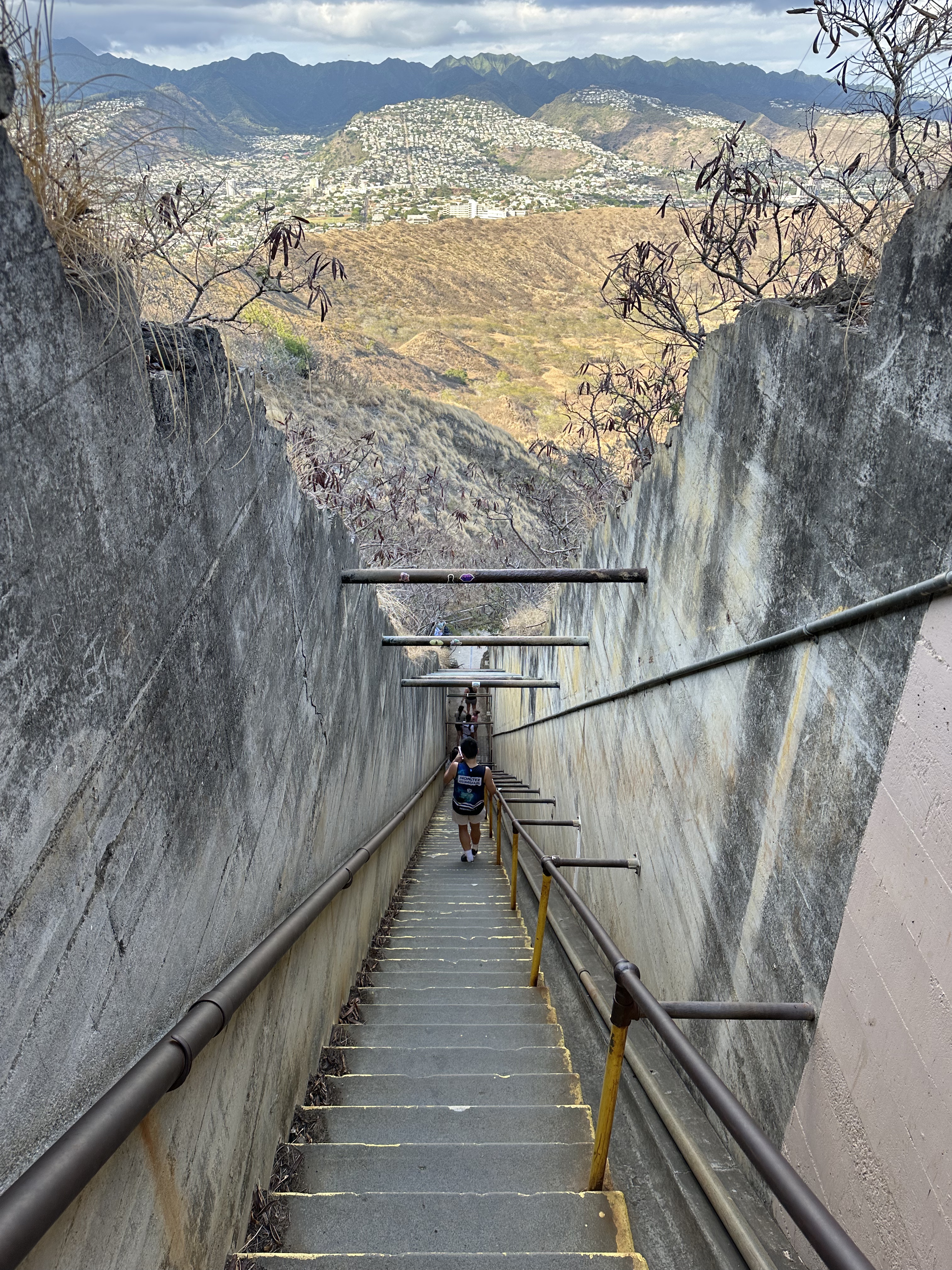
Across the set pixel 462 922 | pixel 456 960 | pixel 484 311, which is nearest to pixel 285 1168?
pixel 456 960

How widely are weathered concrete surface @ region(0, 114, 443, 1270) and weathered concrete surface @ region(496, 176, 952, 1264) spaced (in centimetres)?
157

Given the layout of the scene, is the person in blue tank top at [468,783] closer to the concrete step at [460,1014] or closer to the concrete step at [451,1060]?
the concrete step at [460,1014]

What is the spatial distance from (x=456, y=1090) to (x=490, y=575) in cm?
234

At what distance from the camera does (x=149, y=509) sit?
6.35ft

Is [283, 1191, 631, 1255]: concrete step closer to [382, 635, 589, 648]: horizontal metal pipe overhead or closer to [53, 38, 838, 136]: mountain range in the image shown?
[382, 635, 589, 648]: horizontal metal pipe overhead

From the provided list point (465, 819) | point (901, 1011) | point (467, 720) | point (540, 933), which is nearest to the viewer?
point (901, 1011)

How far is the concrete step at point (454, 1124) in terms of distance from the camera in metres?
3.09

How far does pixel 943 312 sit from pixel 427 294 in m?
52.0

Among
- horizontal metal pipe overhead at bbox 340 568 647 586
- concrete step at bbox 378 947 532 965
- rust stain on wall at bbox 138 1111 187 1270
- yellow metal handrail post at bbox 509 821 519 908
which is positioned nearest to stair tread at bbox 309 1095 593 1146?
rust stain on wall at bbox 138 1111 187 1270

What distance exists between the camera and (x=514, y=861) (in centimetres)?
680

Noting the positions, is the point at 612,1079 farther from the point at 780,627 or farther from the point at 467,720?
the point at 467,720

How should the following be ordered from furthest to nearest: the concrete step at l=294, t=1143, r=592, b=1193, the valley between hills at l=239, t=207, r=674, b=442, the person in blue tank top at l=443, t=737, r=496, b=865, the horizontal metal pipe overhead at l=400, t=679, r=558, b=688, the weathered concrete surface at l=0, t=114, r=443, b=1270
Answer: the valley between hills at l=239, t=207, r=674, b=442 < the person in blue tank top at l=443, t=737, r=496, b=865 < the horizontal metal pipe overhead at l=400, t=679, r=558, b=688 < the concrete step at l=294, t=1143, r=592, b=1193 < the weathered concrete surface at l=0, t=114, r=443, b=1270

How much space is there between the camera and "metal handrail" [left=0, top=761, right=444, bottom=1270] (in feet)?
4.04

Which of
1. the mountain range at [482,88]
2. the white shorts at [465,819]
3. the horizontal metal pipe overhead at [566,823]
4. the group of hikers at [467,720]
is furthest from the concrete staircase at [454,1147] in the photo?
the mountain range at [482,88]
